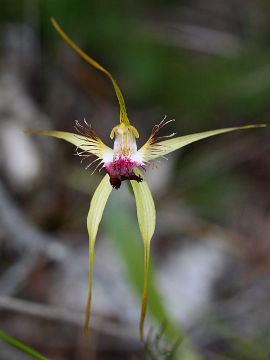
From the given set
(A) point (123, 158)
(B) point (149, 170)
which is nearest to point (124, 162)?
(A) point (123, 158)

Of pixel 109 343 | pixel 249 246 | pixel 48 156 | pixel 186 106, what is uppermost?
pixel 186 106

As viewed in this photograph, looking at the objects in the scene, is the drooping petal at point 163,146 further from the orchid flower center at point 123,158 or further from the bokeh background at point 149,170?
the bokeh background at point 149,170

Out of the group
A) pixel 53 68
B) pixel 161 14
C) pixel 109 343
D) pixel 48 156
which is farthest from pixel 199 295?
pixel 161 14

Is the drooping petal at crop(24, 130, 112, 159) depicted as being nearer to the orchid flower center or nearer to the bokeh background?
the orchid flower center

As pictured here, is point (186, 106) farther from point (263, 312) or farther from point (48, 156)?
point (263, 312)

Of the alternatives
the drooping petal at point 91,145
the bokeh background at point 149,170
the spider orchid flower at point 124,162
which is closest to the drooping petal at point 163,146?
the spider orchid flower at point 124,162

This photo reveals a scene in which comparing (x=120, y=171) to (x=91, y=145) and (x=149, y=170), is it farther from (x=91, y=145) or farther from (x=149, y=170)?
(x=149, y=170)
